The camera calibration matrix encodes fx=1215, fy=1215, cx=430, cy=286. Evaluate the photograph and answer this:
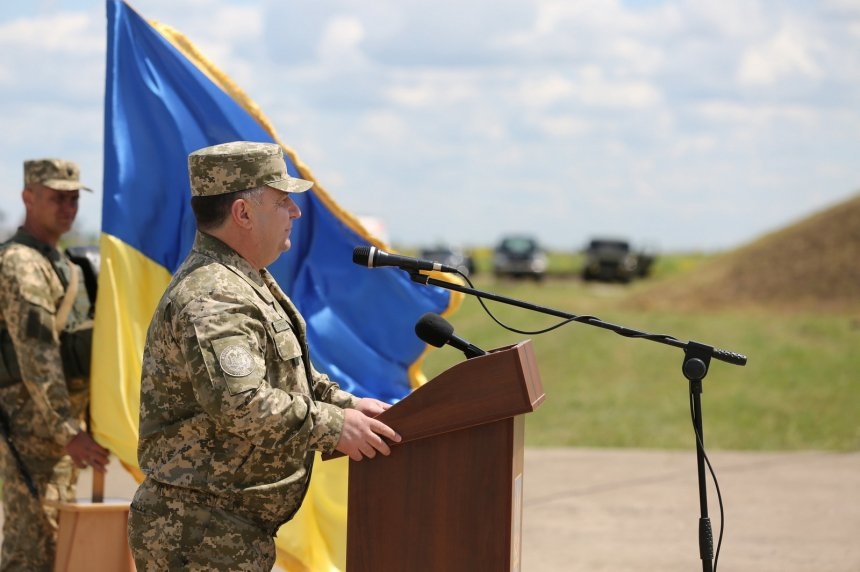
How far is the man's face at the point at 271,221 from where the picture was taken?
351 centimetres

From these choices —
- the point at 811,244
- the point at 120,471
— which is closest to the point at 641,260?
the point at 811,244

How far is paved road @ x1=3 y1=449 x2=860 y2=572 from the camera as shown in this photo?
7188 mm

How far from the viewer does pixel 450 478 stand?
338 cm

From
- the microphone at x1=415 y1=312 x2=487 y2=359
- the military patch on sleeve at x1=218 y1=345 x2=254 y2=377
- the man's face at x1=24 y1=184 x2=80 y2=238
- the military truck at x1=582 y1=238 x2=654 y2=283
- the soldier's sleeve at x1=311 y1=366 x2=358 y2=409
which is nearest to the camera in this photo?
the military patch on sleeve at x1=218 y1=345 x2=254 y2=377

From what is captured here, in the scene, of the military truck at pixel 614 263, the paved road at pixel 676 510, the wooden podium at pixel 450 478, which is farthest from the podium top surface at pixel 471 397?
the military truck at pixel 614 263

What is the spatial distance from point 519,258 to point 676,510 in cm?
4085

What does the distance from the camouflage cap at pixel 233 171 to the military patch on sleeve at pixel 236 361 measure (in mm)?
497

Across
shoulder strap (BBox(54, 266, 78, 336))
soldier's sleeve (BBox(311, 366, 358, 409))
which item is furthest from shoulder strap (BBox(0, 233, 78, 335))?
soldier's sleeve (BBox(311, 366, 358, 409))

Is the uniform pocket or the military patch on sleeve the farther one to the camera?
the uniform pocket

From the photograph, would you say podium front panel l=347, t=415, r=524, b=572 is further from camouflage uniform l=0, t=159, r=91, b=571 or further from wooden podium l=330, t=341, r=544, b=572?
camouflage uniform l=0, t=159, r=91, b=571

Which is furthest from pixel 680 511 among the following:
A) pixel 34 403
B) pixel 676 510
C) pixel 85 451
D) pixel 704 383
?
pixel 704 383

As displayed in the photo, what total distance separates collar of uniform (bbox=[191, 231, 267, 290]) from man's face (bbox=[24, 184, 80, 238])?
2.34 metres

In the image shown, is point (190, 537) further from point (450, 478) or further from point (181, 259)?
point (181, 259)

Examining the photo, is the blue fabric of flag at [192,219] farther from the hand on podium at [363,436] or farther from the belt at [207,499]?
the hand on podium at [363,436]
